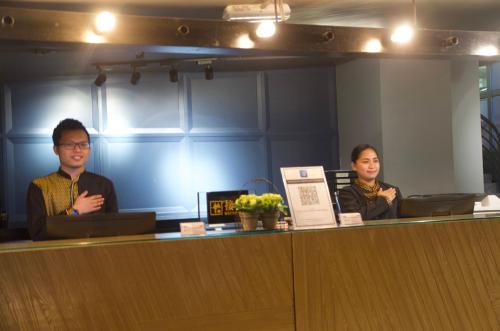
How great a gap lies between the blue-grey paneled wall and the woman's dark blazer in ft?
10.8

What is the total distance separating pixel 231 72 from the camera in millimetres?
7195

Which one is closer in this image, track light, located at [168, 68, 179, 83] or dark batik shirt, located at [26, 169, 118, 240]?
dark batik shirt, located at [26, 169, 118, 240]

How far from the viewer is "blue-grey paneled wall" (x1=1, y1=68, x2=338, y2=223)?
22.2 feet

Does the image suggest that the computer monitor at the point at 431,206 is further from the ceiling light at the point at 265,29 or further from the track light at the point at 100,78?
the track light at the point at 100,78

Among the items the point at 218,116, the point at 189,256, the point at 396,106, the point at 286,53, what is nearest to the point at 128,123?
the point at 218,116

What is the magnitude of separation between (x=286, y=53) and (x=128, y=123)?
378cm

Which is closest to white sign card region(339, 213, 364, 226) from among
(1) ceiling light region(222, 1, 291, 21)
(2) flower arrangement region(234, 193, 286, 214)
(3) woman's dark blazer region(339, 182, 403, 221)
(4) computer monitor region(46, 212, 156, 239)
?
(2) flower arrangement region(234, 193, 286, 214)

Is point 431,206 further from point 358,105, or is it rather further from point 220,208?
point 358,105

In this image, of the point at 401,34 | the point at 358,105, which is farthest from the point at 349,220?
the point at 358,105

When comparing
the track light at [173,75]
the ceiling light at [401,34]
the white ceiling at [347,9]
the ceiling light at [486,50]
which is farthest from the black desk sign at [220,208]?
the track light at [173,75]

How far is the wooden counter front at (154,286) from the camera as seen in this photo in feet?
7.01

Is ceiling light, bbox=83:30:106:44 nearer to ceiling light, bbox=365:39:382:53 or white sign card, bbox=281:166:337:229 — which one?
white sign card, bbox=281:166:337:229

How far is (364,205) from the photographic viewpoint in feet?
12.4

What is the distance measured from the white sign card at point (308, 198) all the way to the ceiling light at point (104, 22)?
1.09m
